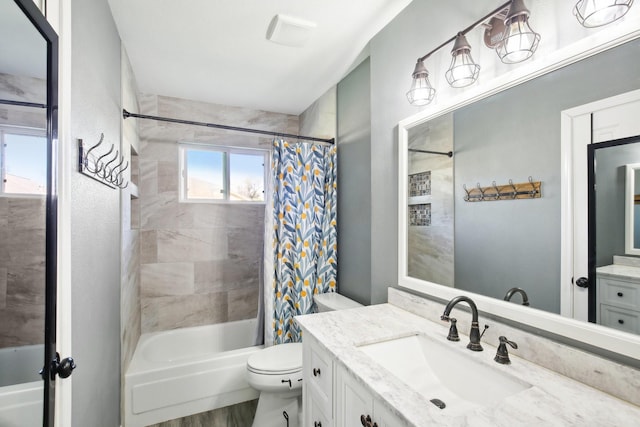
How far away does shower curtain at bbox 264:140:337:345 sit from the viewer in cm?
235

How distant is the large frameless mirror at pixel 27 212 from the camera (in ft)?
1.96

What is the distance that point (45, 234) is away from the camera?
30.7 inches

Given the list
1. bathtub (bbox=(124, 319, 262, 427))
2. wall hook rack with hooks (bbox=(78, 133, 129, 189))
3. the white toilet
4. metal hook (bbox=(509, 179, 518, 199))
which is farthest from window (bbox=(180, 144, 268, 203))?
metal hook (bbox=(509, 179, 518, 199))

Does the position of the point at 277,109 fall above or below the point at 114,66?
above

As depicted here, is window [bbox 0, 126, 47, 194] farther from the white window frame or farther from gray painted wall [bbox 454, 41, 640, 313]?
the white window frame

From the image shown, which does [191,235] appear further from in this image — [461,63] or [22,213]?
[461,63]

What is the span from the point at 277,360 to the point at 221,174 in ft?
6.40

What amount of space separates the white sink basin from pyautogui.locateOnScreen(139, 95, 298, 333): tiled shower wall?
2.16 metres

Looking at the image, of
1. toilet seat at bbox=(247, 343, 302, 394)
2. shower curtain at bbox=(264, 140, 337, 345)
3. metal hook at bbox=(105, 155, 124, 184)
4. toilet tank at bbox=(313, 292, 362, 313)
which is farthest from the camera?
shower curtain at bbox=(264, 140, 337, 345)

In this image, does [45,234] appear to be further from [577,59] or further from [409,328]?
[577,59]

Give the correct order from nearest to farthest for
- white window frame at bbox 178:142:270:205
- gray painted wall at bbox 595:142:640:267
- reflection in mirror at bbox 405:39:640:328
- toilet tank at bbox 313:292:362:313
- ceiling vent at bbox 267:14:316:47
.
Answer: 1. gray painted wall at bbox 595:142:640:267
2. reflection in mirror at bbox 405:39:640:328
3. ceiling vent at bbox 267:14:316:47
4. toilet tank at bbox 313:292:362:313
5. white window frame at bbox 178:142:270:205

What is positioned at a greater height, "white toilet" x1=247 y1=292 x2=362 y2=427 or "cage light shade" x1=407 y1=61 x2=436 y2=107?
"cage light shade" x1=407 y1=61 x2=436 y2=107

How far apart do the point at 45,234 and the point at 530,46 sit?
1592 millimetres

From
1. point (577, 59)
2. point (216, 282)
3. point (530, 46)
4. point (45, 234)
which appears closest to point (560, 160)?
point (577, 59)
